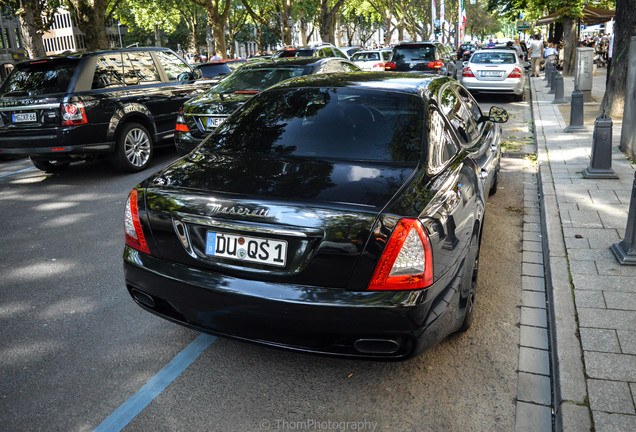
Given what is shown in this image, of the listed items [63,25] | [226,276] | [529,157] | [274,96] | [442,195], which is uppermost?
[63,25]

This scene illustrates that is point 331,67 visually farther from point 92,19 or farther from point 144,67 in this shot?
point 92,19

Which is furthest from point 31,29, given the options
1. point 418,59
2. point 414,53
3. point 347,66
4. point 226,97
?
point 226,97

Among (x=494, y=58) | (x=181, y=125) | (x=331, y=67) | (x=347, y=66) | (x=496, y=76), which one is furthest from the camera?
(x=494, y=58)

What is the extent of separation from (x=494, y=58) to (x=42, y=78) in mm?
13612

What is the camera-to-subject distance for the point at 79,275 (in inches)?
191

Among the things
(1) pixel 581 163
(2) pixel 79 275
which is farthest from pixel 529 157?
(2) pixel 79 275

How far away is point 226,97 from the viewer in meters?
7.99

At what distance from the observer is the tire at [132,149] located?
28.5ft

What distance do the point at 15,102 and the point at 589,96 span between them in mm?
13528

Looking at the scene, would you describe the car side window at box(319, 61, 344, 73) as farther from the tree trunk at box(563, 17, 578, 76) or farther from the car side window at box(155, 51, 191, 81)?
the tree trunk at box(563, 17, 578, 76)

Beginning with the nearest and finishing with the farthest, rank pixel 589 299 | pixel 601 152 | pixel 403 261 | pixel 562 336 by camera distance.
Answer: pixel 403 261
pixel 562 336
pixel 589 299
pixel 601 152

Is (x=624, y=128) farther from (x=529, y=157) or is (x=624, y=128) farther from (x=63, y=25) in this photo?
(x=63, y=25)

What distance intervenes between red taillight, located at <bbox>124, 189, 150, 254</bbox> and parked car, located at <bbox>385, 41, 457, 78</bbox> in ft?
53.6

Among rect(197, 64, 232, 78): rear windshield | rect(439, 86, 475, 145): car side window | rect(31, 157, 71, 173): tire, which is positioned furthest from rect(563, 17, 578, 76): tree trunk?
rect(439, 86, 475, 145): car side window
